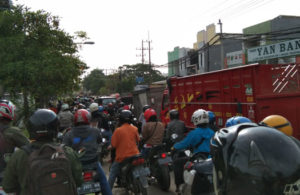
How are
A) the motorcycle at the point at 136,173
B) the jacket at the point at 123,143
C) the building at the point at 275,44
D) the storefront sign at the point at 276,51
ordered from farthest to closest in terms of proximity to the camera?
the building at the point at 275,44
the storefront sign at the point at 276,51
the jacket at the point at 123,143
the motorcycle at the point at 136,173

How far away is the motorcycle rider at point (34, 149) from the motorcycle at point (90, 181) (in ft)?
4.18

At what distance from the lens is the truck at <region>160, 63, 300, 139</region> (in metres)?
6.74

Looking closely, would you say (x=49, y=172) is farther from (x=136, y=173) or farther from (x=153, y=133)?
(x=153, y=133)

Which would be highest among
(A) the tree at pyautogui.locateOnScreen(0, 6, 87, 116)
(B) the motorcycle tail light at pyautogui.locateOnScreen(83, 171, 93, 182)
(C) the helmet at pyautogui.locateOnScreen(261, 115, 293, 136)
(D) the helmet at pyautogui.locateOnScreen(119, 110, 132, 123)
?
(A) the tree at pyautogui.locateOnScreen(0, 6, 87, 116)

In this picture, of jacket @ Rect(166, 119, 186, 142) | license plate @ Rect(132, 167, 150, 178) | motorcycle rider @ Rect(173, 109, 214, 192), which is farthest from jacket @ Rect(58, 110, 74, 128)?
→ motorcycle rider @ Rect(173, 109, 214, 192)

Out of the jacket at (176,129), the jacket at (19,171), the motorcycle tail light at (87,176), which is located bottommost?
the motorcycle tail light at (87,176)

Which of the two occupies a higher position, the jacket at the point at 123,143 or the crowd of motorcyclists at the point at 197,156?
the crowd of motorcyclists at the point at 197,156

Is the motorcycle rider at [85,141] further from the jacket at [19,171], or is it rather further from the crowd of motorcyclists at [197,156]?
the jacket at [19,171]

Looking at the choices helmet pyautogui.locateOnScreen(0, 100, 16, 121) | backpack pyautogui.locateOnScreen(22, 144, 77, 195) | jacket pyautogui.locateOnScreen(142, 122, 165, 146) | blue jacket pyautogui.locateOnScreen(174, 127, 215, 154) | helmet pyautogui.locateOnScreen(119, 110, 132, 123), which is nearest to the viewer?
backpack pyautogui.locateOnScreen(22, 144, 77, 195)

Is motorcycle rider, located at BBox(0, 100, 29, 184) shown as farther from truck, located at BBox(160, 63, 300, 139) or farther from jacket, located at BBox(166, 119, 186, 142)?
truck, located at BBox(160, 63, 300, 139)

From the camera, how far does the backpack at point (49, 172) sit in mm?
2111

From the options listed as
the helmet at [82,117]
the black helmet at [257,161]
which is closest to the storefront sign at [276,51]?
the helmet at [82,117]

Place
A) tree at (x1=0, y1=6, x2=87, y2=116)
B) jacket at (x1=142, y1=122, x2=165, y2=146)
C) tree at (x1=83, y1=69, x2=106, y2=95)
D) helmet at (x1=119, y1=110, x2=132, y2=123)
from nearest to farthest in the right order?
helmet at (x1=119, y1=110, x2=132, y2=123), jacket at (x1=142, y1=122, x2=165, y2=146), tree at (x1=0, y1=6, x2=87, y2=116), tree at (x1=83, y1=69, x2=106, y2=95)

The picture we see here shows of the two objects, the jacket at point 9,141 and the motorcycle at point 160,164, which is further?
the motorcycle at point 160,164
